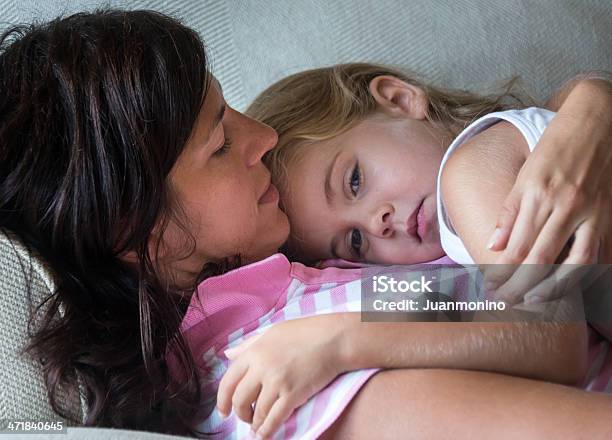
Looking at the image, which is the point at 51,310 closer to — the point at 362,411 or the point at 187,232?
the point at 187,232

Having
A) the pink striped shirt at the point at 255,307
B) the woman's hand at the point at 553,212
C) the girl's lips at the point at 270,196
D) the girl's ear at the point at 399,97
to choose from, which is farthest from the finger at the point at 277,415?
the girl's ear at the point at 399,97

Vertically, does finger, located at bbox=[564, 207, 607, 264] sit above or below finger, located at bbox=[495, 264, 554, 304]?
above

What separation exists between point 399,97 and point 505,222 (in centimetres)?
42

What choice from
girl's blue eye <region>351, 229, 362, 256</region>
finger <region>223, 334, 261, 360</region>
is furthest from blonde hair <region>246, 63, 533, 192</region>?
finger <region>223, 334, 261, 360</region>

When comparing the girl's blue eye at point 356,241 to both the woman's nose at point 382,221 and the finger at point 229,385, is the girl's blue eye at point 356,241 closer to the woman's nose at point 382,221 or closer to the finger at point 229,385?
the woman's nose at point 382,221

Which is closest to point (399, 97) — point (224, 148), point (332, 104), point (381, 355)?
point (332, 104)

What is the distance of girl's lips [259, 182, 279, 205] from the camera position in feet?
3.58

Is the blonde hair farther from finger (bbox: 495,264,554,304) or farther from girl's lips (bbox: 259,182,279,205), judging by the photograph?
finger (bbox: 495,264,554,304)

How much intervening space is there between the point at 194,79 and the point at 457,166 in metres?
0.32

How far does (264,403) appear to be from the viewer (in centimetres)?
80

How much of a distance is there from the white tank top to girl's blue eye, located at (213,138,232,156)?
27cm

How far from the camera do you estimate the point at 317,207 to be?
115cm

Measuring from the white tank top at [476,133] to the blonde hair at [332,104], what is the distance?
→ 14cm

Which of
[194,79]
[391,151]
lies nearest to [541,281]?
[391,151]
